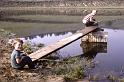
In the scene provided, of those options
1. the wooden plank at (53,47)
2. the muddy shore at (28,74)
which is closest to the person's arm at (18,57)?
the muddy shore at (28,74)

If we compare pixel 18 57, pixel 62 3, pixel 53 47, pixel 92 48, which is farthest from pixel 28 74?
pixel 62 3

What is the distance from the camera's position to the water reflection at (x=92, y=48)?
17.3 m

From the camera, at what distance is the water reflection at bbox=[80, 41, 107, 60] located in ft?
56.6

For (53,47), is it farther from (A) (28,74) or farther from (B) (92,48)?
(B) (92,48)

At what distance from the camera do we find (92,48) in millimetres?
19078

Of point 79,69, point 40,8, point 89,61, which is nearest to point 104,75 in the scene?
point 79,69

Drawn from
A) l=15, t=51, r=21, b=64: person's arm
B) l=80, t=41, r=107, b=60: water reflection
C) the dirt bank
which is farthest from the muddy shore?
the dirt bank

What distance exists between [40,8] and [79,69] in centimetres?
3809

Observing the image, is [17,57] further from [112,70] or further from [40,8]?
[40,8]

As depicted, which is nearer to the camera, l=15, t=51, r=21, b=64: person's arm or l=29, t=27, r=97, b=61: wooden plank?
l=15, t=51, r=21, b=64: person's arm

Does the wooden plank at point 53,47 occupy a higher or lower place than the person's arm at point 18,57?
lower

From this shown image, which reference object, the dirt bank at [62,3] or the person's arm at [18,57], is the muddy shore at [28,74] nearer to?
the person's arm at [18,57]

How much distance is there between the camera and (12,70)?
12.5 m

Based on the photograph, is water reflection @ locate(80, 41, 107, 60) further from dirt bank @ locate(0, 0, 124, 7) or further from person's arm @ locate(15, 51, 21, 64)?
dirt bank @ locate(0, 0, 124, 7)
